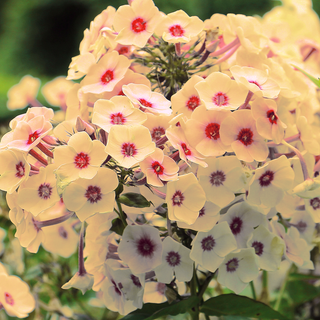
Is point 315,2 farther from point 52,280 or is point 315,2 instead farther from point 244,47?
point 52,280

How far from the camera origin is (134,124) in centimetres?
27

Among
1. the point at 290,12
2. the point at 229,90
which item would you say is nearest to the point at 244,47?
the point at 229,90

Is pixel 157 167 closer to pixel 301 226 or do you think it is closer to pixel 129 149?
pixel 129 149

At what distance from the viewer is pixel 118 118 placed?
0.29 m

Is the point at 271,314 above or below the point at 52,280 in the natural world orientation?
above

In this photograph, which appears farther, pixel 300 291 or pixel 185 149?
pixel 300 291

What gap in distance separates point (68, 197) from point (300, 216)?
0.78 feet

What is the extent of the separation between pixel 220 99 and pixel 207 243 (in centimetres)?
12

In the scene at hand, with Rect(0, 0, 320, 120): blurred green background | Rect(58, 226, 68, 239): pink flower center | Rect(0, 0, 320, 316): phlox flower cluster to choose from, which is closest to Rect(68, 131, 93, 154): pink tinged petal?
Rect(0, 0, 320, 316): phlox flower cluster

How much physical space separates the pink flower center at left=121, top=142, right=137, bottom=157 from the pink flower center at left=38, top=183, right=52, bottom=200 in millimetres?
72

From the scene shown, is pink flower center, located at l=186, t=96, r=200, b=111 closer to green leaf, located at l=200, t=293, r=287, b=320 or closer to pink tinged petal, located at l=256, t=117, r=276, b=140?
pink tinged petal, located at l=256, t=117, r=276, b=140

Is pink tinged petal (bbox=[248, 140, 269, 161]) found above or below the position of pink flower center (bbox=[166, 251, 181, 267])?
above

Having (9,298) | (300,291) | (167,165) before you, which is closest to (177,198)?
(167,165)

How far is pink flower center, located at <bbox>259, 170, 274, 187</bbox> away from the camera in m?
0.30
